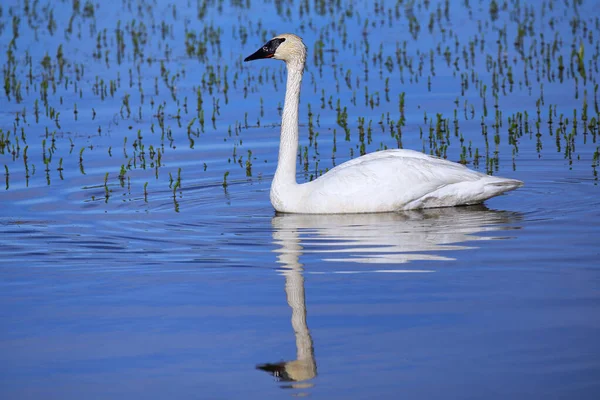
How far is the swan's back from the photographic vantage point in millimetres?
12289

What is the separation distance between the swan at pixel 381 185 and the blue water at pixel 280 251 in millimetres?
198

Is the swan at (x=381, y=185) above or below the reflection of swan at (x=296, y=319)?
above

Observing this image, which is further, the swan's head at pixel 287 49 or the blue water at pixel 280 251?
the swan's head at pixel 287 49

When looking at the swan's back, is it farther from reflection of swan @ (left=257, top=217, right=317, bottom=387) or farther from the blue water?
reflection of swan @ (left=257, top=217, right=317, bottom=387)

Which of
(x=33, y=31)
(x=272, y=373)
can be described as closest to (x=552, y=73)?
(x=33, y=31)

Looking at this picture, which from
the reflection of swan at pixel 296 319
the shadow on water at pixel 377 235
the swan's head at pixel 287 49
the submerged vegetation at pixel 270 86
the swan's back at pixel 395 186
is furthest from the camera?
the submerged vegetation at pixel 270 86

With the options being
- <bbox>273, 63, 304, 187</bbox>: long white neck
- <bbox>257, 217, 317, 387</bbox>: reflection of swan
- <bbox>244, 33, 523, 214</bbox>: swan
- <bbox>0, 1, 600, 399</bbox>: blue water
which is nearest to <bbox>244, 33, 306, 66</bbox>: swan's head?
<bbox>273, 63, 304, 187</bbox>: long white neck

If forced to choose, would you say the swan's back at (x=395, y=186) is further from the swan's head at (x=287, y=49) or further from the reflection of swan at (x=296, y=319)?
the swan's head at (x=287, y=49)

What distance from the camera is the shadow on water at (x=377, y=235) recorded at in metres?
9.59

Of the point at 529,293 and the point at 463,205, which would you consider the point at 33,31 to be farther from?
the point at 529,293

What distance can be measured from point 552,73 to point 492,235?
11.6 meters

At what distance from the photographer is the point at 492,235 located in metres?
10.9

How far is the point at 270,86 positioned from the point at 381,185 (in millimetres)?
10156

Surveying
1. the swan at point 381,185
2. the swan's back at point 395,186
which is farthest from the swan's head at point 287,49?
the swan's back at point 395,186
